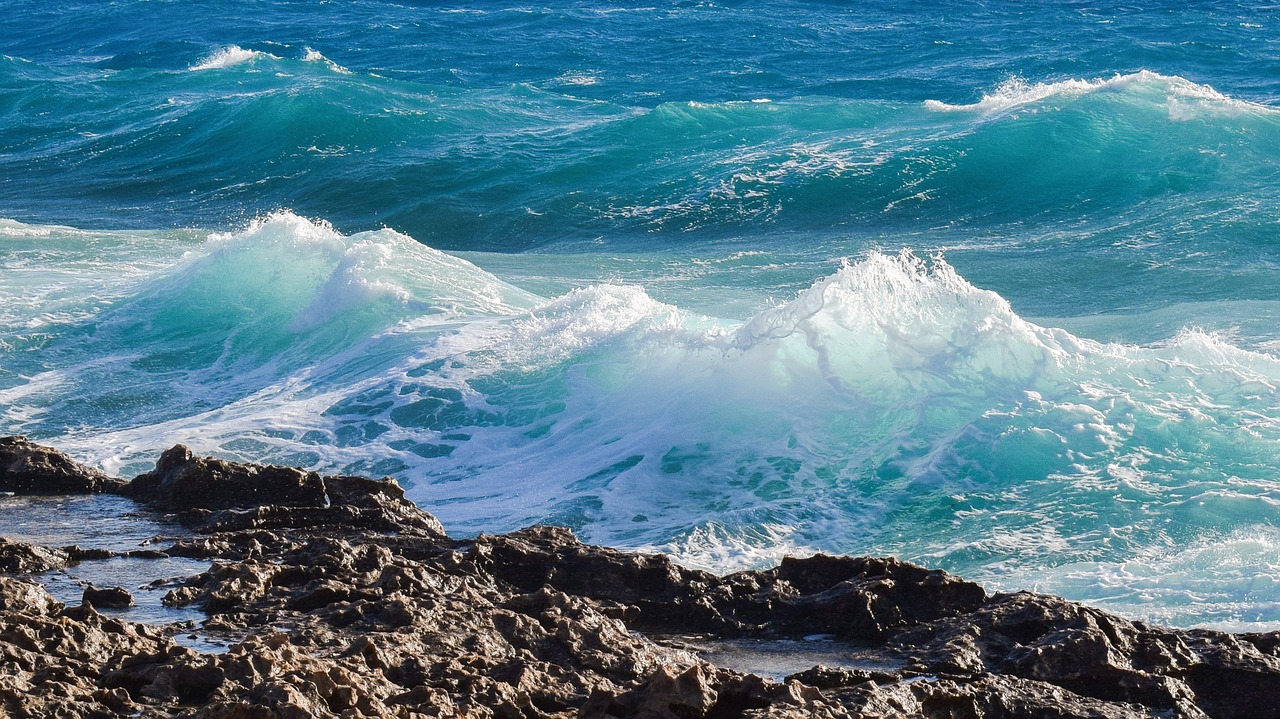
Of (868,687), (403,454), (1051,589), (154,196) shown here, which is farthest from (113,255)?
(868,687)

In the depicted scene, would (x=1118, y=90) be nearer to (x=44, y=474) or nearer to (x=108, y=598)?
→ (x=44, y=474)

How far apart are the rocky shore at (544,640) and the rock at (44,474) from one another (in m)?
0.89

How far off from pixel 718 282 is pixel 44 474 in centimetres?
876

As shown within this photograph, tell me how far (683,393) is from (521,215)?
9.81 meters

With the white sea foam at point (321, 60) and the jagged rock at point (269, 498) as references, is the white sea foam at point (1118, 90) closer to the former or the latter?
the white sea foam at point (321, 60)

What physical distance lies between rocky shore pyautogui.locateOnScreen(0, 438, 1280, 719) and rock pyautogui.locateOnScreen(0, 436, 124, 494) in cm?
89

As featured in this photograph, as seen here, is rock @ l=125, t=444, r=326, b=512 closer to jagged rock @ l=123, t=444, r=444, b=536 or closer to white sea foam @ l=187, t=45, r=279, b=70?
jagged rock @ l=123, t=444, r=444, b=536

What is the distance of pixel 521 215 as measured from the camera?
18812 mm

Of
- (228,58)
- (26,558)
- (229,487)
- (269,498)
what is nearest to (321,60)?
(228,58)

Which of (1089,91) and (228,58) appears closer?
(1089,91)

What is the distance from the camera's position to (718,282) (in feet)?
47.6

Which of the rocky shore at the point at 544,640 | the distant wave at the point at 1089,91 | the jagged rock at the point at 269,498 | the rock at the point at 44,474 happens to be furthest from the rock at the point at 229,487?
the distant wave at the point at 1089,91

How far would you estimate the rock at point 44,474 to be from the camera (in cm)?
664

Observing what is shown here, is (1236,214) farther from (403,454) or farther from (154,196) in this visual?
(154,196)
